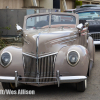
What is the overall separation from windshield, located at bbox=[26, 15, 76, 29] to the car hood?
29.3 inches

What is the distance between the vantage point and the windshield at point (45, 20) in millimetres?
6355

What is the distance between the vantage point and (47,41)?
516 centimetres

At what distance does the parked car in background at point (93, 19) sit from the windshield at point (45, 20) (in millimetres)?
3878

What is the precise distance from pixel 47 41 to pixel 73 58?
674 millimetres

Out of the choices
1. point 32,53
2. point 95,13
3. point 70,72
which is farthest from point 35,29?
point 95,13

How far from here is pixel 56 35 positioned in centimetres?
536

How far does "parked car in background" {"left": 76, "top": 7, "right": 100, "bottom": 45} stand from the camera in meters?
10.5

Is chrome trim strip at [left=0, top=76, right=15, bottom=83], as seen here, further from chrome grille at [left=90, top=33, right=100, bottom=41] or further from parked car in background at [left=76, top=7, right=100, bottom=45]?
chrome grille at [left=90, top=33, right=100, bottom=41]

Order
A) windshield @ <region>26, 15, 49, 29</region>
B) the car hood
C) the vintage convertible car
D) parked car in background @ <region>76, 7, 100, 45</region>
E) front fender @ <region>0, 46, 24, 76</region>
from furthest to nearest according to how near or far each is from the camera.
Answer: parked car in background @ <region>76, 7, 100, 45</region>
windshield @ <region>26, 15, 49, 29</region>
the car hood
front fender @ <region>0, 46, 24, 76</region>
the vintage convertible car

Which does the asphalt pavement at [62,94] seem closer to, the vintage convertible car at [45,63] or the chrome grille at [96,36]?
the vintage convertible car at [45,63]

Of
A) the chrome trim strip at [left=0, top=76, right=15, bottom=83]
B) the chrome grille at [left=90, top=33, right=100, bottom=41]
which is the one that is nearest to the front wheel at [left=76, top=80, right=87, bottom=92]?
the chrome trim strip at [left=0, top=76, right=15, bottom=83]

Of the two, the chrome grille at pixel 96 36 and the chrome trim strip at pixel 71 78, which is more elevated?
the chrome grille at pixel 96 36

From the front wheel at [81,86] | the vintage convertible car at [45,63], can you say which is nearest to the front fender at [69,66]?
the vintage convertible car at [45,63]

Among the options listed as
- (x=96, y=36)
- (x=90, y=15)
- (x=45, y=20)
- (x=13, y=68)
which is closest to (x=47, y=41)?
(x=13, y=68)
